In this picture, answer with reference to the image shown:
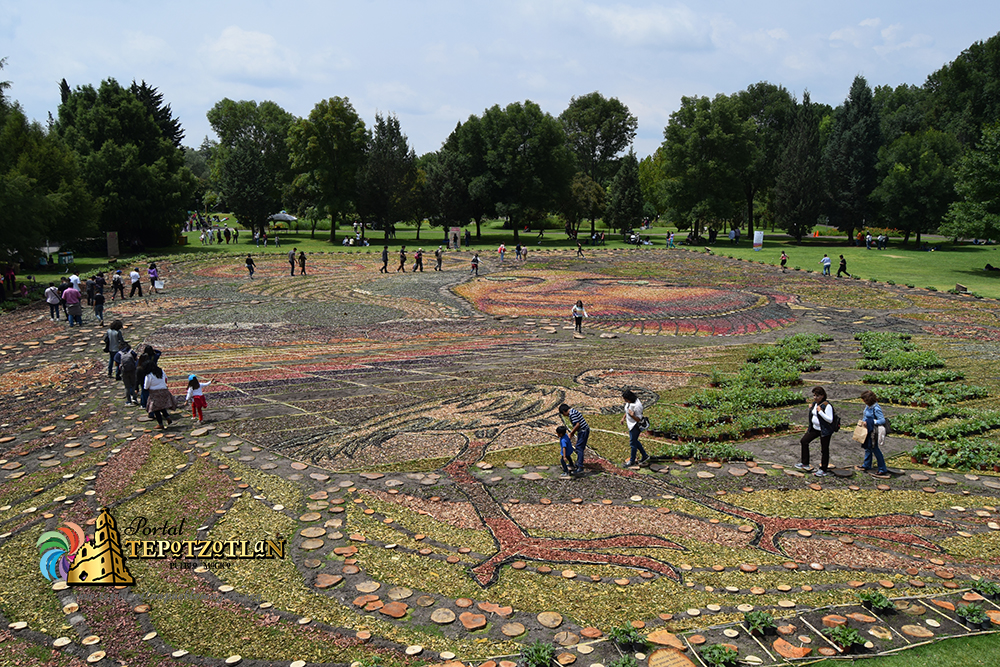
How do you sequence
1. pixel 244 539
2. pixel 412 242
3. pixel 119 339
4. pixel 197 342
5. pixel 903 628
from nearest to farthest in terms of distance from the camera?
pixel 903 628 → pixel 244 539 → pixel 119 339 → pixel 197 342 → pixel 412 242

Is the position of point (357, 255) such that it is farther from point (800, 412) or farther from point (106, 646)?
point (106, 646)

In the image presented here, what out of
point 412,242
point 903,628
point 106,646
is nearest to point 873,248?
point 412,242

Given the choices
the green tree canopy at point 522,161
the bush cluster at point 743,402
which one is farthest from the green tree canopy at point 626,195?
the bush cluster at point 743,402

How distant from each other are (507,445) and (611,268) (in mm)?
41530

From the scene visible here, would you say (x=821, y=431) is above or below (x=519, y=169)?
below

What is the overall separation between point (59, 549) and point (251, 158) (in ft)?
236

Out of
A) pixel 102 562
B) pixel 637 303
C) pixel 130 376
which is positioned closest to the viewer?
pixel 102 562

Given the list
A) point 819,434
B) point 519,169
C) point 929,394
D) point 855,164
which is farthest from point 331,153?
point 819,434

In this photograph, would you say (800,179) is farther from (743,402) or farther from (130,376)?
(130,376)

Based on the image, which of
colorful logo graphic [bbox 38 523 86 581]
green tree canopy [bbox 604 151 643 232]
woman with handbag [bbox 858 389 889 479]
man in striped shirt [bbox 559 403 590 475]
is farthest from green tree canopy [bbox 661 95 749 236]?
colorful logo graphic [bbox 38 523 86 581]

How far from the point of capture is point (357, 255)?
209 ft

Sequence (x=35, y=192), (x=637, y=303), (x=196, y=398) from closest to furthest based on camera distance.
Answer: (x=196, y=398), (x=637, y=303), (x=35, y=192)

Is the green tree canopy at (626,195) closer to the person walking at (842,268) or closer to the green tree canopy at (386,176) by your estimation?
the green tree canopy at (386,176)

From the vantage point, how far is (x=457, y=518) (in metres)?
12.6
